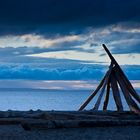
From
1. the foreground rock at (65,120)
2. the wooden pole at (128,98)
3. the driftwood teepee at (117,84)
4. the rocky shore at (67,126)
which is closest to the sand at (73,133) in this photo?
the rocky shore at (67,126)

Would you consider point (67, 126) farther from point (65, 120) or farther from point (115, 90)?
point (115, 90)

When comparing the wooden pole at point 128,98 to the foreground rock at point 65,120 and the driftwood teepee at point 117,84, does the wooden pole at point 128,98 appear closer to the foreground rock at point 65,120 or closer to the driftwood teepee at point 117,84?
the driftwood teepee at point 117,84

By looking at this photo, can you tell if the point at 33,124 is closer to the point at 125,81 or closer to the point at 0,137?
the point at 0,137

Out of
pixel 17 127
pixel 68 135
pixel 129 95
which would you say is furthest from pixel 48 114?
pixel 129 95

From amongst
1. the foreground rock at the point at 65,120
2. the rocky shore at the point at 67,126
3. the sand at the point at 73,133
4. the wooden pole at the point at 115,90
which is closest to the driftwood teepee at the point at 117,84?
the wooden pole at the point at 115,90

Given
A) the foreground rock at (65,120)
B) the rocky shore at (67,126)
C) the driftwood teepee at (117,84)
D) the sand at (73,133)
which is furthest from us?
the driftwood teepee at (117,84)

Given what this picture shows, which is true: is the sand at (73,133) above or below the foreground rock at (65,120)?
below

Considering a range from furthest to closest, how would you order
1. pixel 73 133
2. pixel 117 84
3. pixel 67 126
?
pixel 117 84, pixel 67 126, pixel 73 133

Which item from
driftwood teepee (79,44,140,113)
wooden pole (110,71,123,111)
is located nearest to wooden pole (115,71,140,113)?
driftwood teepee (79,44,140,113)

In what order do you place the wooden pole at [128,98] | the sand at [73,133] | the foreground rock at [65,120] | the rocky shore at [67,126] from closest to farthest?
the sand at [73,133]
the rocky shore at [67,126]
the foreground rock at [65,120]
the wooden pole at [128,98]

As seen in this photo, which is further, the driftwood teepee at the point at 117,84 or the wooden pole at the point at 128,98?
the driftwood teepee at the point at 117,84

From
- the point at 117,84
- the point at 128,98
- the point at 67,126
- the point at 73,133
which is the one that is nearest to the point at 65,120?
the point at 67,126

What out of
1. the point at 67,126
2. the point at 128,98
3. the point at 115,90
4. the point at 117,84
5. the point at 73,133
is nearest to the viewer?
the point at 73,133

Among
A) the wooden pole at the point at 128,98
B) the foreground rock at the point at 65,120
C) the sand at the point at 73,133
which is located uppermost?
the wooden pole at the point at 128,98
